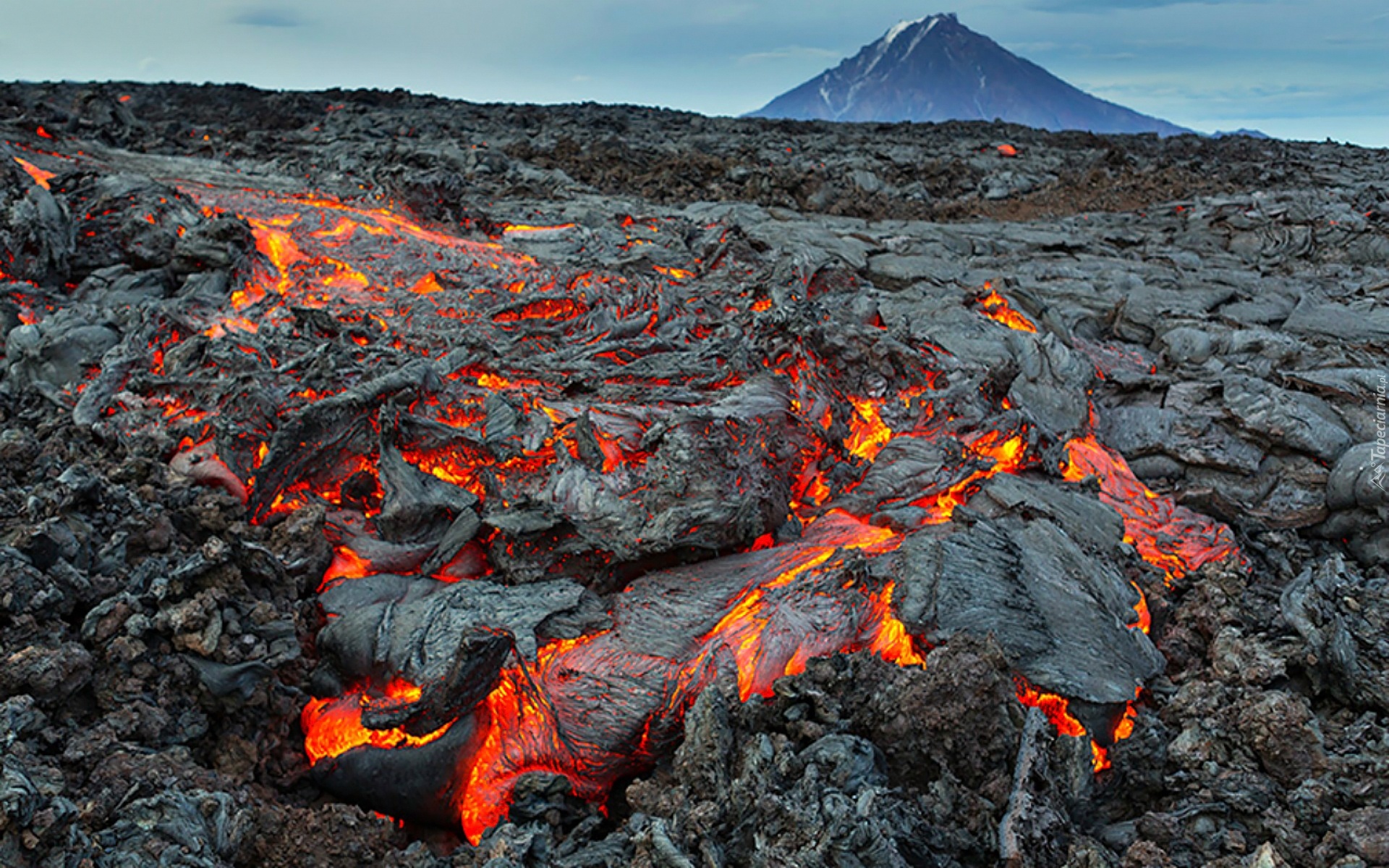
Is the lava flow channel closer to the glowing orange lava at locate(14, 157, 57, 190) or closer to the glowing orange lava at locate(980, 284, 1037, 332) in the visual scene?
the glowing orange lava at locate(980, 284, 1037, 332)

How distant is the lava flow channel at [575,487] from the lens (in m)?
4.47

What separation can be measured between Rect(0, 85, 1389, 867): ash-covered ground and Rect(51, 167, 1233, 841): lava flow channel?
31 cm

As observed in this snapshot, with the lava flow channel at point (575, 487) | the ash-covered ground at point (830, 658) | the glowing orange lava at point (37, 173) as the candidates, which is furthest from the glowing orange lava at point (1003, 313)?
the glowing orange lava at point (37, 173)

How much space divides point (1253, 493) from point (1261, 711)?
3.36m

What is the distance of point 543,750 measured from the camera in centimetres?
444

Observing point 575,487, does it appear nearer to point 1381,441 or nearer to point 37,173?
point 1381,441

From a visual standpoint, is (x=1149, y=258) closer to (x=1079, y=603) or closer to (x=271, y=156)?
(x=1079, y=603)

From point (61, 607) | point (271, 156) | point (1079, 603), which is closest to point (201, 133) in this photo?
point (271, 156)

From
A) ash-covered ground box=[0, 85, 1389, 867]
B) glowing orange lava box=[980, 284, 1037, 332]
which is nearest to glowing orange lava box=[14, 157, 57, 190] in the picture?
ash-covered ground box=[0, 85, 1389, 867]

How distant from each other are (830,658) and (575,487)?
2.13m

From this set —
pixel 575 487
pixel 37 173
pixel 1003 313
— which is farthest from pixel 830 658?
pixel 37 173

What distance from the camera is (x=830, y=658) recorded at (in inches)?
173

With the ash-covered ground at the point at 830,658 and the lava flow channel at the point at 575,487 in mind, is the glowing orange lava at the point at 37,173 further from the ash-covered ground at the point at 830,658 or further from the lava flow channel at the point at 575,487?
the lava flow channel at the point at 575,487

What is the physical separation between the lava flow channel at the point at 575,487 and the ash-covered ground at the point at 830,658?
305 millimetres
